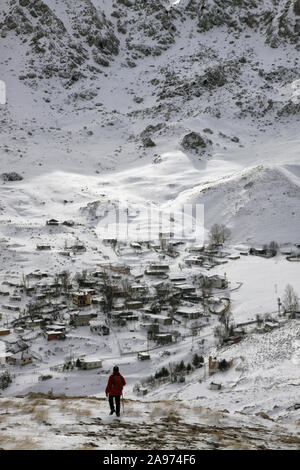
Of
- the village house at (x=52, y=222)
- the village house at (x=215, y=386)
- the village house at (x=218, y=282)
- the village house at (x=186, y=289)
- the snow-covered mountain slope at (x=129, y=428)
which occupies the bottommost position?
the village house at (x=215, y=386)

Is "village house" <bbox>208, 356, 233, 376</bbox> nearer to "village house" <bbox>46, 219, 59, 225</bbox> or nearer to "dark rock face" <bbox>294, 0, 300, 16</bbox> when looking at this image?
"village house" <bbox>46, 219, 59, 225</bbox>

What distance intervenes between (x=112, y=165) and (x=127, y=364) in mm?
61356

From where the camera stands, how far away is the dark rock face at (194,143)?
287ft

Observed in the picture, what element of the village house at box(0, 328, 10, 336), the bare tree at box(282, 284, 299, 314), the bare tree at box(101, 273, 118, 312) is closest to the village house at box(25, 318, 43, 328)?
the village house at box(0, 328, 10, 336)

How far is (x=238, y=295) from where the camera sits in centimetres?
4231

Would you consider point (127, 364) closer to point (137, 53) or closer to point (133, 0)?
point (137, 53)

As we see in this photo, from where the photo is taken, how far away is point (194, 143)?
87.8 m

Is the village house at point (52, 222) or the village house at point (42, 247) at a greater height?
the village house at point (52, 222)

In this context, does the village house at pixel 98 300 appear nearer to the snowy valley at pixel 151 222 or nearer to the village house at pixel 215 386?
the snowy valley at pixel 151 222

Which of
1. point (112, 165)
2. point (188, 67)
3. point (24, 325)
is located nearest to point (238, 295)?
point (24, 325)

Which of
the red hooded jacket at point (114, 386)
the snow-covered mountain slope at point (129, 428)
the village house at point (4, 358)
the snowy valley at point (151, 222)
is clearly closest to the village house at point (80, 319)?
the snowy valley at point (151, 222)

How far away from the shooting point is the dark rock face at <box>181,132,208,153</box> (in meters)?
87.6

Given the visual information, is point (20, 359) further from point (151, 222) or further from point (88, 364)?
point (151, 222)

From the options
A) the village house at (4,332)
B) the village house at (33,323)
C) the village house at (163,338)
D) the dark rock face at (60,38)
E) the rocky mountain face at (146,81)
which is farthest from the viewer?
the dark rock face at (60,38)
